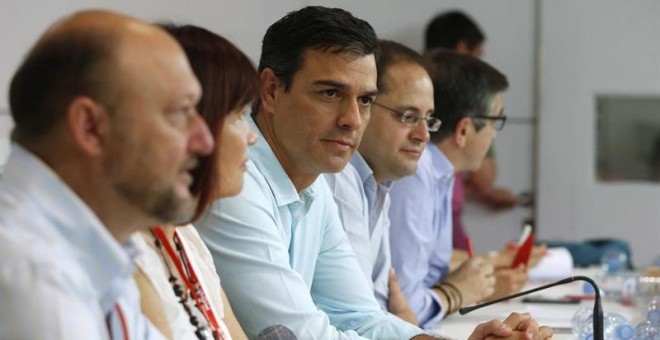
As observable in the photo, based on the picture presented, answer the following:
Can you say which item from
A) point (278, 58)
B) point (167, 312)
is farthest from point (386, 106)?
point (167, 312)

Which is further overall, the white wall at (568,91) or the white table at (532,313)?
the white wall at (568,91)

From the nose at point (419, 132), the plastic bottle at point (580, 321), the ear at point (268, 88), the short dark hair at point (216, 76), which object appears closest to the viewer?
→ the short dark hair at point (216, 76)

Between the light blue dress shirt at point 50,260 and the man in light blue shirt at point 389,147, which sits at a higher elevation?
the light blue dress shirt at point 50,260

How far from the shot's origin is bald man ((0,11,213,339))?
1.17m

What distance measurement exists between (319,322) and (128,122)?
1005mm

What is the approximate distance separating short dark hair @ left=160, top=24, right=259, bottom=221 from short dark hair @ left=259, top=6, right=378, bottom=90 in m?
0.69

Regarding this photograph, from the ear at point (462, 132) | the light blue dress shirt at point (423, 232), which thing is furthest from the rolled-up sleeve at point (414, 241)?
the ear at point (462, 132)

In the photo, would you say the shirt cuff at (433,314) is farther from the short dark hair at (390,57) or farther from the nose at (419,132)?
the short dark hair at (390,57)

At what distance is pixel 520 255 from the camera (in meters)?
3.79

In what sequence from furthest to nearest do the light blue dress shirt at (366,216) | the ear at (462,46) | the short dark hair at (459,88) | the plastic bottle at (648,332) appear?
the ear at (462,46)
the short dark hair at (459,88)
the light blue dress shirt at (366,216)
the plastic bottle at (648,332)

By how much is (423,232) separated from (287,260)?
1.23m

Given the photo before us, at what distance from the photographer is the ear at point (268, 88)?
2441 millimetres

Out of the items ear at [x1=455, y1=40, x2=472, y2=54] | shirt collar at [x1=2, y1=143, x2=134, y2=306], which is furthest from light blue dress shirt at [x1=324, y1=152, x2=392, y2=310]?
ear at [x1=455, y1=40, x2=472, y2=54]

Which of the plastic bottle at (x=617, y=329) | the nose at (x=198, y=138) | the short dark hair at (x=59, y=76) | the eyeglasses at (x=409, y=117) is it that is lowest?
the plastic bottle at (x=617, y=329)
